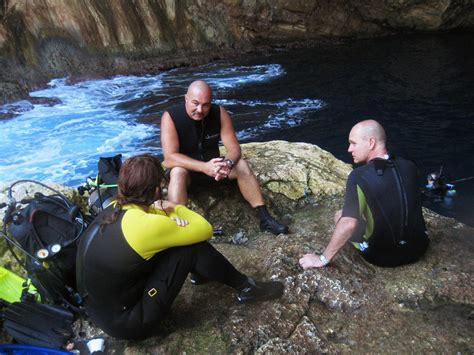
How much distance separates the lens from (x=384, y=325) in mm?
3197

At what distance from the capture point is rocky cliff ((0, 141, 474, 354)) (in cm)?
305

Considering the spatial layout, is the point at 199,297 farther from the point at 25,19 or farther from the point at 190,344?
the point at 25,19

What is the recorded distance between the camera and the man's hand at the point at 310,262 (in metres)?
3.74

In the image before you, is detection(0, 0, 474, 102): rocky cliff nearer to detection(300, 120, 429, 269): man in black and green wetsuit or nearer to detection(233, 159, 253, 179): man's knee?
detection(233, 159, 253, 179): man's knee

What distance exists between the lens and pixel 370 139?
354cm

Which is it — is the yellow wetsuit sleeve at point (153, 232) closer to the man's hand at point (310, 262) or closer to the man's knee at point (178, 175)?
the man's hand at point (310, 262)

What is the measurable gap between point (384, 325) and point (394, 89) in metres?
13.3

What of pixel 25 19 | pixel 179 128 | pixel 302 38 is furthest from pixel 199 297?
pixel 302 38

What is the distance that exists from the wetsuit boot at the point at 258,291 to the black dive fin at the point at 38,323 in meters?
1.34

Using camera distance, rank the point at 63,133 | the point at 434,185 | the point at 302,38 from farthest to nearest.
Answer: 1. the point at 302,38
2. the point at 63,133
3. the point at 434,185

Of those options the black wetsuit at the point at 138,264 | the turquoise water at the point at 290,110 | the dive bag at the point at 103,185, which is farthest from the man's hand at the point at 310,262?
the turquoise water at the point at 290,110

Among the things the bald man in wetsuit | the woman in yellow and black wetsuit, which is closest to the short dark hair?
the woman in yellow and black wetsuit

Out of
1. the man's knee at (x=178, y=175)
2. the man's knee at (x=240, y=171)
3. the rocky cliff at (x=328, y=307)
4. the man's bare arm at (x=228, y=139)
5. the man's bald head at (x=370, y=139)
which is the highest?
the man's bald head at (x=370, y=139)

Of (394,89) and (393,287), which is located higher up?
(393,287)
